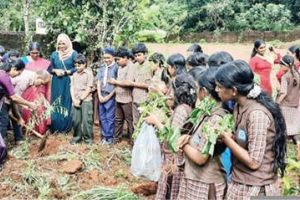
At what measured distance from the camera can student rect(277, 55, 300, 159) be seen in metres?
7.35

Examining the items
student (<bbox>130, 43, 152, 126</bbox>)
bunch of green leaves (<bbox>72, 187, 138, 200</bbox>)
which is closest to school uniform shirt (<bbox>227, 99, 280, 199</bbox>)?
bunch of green leaves (<bbox>72, 187, 138, 200</bbox>)

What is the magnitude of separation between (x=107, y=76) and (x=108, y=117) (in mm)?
562

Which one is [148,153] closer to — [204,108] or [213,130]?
[204,108]

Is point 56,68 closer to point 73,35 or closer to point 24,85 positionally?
point 24,85

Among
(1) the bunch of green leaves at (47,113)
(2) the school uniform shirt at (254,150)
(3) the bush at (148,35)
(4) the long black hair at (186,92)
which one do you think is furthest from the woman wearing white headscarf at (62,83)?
(2) the school uniform shirt at (254,150)

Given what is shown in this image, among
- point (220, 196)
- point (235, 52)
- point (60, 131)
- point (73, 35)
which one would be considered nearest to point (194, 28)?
point (235, 52)

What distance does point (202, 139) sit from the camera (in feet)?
11.2

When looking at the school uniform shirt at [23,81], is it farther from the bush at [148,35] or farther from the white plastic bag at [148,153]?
the white plastic bag at [148,153]

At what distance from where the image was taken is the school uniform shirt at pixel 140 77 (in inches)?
283

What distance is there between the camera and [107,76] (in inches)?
294

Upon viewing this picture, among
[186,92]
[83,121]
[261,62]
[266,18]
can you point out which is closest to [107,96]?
[83,121]

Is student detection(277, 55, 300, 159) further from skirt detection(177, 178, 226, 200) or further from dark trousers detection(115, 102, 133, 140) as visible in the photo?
skirt detection(177, 178, 226, 200)

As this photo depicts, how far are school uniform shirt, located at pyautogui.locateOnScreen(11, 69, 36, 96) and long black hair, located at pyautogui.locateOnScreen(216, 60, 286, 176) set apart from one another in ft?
15.5

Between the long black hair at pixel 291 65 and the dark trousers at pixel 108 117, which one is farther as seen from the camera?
the dark trousers at pixel 108 117
